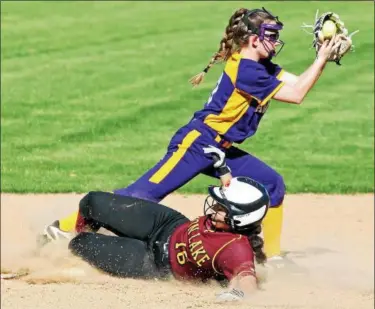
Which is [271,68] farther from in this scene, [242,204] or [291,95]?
[242,204]

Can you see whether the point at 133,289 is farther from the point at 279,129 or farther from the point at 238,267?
the point at 279,129

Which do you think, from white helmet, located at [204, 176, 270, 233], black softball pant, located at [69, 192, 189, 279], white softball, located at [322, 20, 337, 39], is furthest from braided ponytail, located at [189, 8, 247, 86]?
white helmet, located at [204, 176, 270, 233]

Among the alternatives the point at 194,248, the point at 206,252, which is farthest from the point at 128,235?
the point at 206,252

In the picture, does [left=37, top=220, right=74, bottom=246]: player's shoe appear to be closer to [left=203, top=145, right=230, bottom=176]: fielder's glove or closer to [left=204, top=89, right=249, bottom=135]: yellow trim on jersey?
[left=203, top=145, right=230, bottom=176]: fielder's glove

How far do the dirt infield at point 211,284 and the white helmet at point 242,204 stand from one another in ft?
1.52

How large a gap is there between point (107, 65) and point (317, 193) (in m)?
8.52

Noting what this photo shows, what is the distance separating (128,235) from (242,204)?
3.85ft

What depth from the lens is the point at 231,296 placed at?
5770mm

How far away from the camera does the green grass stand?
1156cm

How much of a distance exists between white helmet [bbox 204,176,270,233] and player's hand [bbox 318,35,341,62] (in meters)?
1.16

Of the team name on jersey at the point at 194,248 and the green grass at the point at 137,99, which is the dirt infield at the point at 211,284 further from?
the green grass at the point at 137,99

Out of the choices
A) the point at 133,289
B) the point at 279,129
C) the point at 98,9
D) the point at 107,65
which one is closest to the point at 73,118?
the point at 279,129

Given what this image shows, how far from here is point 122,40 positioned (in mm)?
20906

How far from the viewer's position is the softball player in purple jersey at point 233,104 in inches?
277
